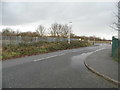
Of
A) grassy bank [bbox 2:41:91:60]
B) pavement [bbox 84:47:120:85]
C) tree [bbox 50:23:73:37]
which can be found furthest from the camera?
tree [bbox 50:23:73:37]

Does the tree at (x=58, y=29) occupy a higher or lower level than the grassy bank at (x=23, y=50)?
higher

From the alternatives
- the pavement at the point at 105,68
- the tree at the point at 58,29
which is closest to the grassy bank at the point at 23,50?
the pavement at the point at 105,68

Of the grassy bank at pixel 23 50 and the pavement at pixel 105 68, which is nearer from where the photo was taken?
the pavement at pixel 105 68

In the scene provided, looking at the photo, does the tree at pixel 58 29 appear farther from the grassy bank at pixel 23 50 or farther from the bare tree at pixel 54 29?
the grassy bank at pixel 23 50

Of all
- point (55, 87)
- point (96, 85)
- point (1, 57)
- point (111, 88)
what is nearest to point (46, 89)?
point (55, 87)

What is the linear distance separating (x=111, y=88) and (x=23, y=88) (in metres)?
3.35

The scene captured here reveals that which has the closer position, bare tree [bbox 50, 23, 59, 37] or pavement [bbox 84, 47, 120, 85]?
pavement [bbox 84, 47, 120, 85]

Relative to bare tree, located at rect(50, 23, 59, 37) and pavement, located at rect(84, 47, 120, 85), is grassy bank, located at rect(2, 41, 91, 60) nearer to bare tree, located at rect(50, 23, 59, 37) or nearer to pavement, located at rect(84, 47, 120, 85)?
pavement, located at rect(84, 47, 120, 85)

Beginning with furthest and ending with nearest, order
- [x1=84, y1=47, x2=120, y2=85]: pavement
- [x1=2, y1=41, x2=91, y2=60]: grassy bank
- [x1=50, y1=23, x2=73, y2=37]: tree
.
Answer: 1. [x1=50, y1=23, x2=73, y2=37]: tree
2. [x1=2, y1=41, x2=91, y2=60]: grassy bank
3. [x1=84, y1=47, x2=120, y2=85]: pavement

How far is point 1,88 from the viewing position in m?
6.12

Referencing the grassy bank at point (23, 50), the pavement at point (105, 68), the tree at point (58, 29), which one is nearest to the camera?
the pavement at point (105, 68)

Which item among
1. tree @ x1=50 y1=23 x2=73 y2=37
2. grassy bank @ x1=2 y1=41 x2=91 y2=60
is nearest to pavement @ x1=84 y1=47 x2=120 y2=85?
grassy bank @ x1=2 y1=41 x2=91 y2=60

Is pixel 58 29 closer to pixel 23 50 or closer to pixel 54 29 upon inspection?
pixel 54 29

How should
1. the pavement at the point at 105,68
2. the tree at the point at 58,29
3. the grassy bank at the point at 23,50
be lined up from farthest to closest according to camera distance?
the tree at the point at 58,29, the grassy bank at the point at 23,50, the pavement at the point at 105,68
